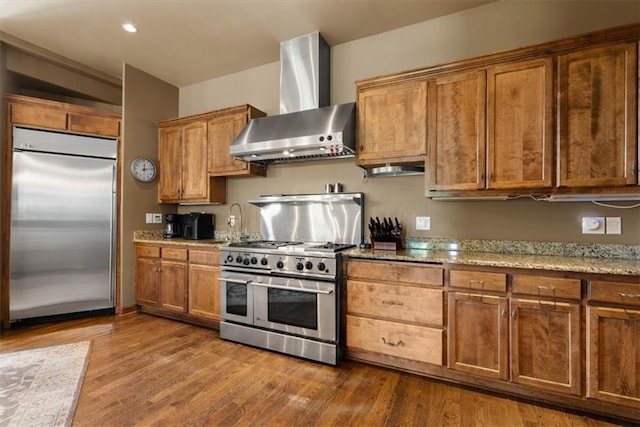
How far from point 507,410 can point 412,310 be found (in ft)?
2.60

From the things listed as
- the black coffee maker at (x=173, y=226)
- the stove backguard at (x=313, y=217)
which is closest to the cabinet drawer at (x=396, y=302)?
the stove backguard at (x=313, y=217)

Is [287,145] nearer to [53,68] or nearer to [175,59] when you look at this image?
[175,59]

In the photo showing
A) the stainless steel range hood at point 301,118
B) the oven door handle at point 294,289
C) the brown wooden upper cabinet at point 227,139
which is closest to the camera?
the oven door handle at point 294,289

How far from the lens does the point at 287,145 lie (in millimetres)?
2938

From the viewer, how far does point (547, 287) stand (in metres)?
1.96

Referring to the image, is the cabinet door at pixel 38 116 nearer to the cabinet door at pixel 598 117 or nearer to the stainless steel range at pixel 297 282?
the stainless steel range at pixel 297 282

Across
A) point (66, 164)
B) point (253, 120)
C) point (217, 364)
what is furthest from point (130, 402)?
point (66, 164)

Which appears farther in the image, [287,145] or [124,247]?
[124,247]

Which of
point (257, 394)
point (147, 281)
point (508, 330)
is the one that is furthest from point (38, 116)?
point (508, 330)

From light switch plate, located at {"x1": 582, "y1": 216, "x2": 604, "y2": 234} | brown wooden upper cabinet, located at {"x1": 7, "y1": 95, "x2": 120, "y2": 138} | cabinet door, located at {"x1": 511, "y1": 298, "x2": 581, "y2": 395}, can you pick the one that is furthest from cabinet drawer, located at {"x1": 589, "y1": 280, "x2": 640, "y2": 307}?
brown wooden upper cabinet, located at {"x1": 7, "y1": 95, "x2": 120, "y2": 138}

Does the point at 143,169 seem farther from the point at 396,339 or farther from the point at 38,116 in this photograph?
the point at 396,339

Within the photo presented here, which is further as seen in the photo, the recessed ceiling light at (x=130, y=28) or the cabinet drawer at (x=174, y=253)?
the cabinet drawer at (x=174, y=253)

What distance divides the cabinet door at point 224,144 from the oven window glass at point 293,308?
59.5 inches

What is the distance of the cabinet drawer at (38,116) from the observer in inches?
132
